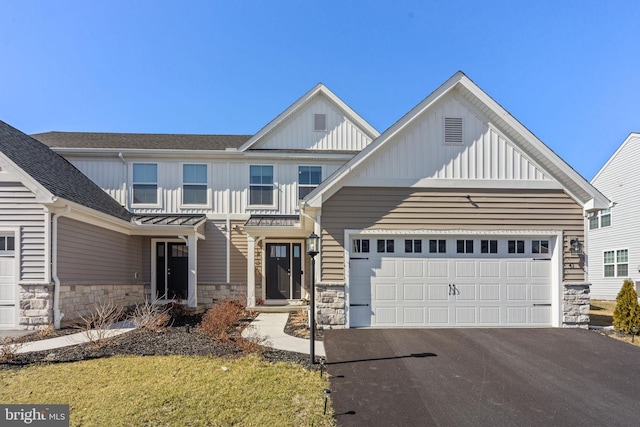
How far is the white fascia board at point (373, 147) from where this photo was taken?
8836mm

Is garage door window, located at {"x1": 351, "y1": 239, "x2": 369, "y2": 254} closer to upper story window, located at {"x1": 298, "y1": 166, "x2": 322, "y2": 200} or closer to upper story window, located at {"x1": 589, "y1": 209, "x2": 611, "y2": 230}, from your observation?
upper story window, located at {"x1": 298, "y1": 166, "x2": 322, "y2": 200}

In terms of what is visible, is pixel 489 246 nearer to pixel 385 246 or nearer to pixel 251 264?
pixel 385 246

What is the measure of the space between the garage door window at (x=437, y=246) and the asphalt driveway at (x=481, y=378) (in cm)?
193

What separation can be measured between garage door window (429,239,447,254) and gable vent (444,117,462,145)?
2.52 m

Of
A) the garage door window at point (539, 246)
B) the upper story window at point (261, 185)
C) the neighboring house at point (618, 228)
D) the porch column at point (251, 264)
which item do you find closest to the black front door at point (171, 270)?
the porch column at point (251, 264)

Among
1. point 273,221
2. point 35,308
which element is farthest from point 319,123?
point 35,308

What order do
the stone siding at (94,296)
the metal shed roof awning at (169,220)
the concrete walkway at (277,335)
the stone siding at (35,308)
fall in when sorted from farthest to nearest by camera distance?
the metal shed roof awning at (169,220) < the stone siding at (94,296) < the stone siding at (35,308) < the concrete walkway at (277,335)

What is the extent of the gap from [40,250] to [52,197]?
1385mm

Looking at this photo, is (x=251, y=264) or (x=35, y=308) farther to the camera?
(x=251, y=264)

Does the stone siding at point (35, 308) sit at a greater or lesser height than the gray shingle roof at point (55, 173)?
lesser

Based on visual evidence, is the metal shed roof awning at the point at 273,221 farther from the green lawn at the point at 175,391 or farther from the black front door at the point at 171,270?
the green lawn at the point at 175,391

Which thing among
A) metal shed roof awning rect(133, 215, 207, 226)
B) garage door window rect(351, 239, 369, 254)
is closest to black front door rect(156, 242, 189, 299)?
metal shed roof awning rect(133, 215, 207, 226)

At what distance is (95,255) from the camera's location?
1085 cm

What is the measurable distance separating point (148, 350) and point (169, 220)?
6.73 m
